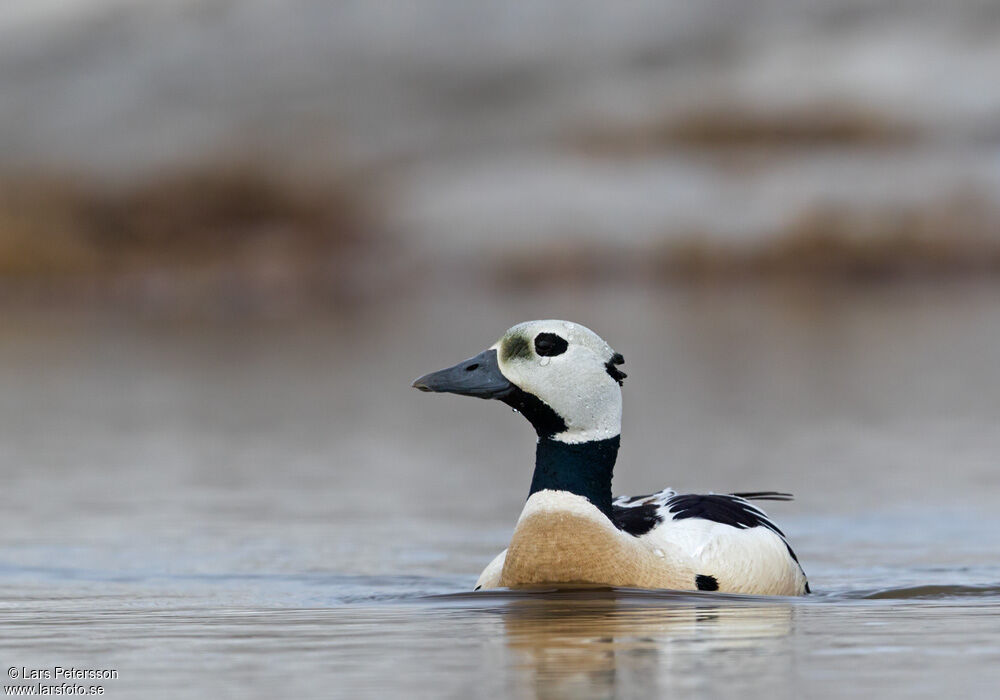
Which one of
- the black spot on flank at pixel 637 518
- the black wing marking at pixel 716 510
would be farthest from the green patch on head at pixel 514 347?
the black wing marking at pixel 716 510

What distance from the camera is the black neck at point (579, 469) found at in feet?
41.8

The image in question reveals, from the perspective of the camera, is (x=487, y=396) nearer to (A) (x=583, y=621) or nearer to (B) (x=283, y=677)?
(A) (x=583, y=621)

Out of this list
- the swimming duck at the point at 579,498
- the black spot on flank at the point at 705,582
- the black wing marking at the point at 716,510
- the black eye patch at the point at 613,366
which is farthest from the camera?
the black wing marking at the point at 716,510

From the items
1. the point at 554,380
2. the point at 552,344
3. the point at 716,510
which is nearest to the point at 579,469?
the point at 554,380

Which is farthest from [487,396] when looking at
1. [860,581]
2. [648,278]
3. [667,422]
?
[648,278]

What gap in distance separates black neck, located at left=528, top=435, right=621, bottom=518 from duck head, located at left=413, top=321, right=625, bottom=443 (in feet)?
0.18

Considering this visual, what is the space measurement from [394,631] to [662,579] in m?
1.79

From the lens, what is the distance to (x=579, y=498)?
1269 cm

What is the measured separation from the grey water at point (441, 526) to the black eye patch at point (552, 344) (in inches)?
55.2

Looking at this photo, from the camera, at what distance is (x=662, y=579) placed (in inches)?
497

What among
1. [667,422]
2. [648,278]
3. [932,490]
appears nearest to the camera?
[932,490]

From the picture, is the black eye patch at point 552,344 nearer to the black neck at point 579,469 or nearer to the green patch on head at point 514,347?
the green patch on head at point 514,347

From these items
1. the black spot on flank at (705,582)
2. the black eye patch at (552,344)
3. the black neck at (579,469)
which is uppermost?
the black eye patch at (552,344)

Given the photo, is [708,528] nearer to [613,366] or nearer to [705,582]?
[705,582]
